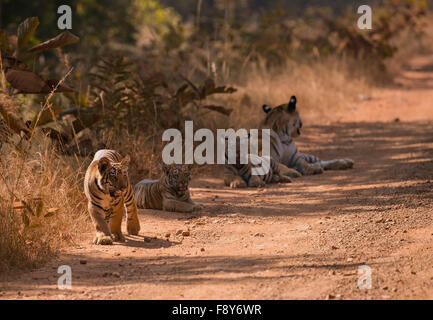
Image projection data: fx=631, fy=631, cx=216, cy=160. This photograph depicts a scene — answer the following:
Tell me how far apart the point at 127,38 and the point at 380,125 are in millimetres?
9940

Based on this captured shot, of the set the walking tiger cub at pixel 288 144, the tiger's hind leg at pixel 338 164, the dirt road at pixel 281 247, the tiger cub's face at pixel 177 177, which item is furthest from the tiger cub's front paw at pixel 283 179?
the tiger cub's face at pixel 177 177

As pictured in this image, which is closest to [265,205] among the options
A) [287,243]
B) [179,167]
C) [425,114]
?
[179,167]

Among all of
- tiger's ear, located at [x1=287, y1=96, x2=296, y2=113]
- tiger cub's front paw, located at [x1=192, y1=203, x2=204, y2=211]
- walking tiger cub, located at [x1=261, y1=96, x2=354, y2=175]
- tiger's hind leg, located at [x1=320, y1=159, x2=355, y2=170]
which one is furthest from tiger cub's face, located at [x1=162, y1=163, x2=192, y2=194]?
tiger's hind leg, located at [x1=320, y1=159, x2=355, y2=170]

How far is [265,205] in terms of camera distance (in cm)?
727

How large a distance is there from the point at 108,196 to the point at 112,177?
0.20 metres

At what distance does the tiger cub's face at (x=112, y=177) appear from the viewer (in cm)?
554

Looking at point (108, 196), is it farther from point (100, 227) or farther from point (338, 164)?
point (338, 164)

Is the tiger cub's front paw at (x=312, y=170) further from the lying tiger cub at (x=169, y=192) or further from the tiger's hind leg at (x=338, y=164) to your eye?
the lying tiger cub at (x=169, y=192)

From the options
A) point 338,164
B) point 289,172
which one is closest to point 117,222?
point 289,172

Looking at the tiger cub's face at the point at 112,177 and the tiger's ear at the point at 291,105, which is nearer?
the tiger cub's face at the point at 112,177

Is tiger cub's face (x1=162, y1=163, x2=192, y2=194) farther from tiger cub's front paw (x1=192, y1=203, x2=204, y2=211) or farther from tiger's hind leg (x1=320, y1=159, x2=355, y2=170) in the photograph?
tiger's hind leg (x1=320, y1=159, x2=355, y2=170)
